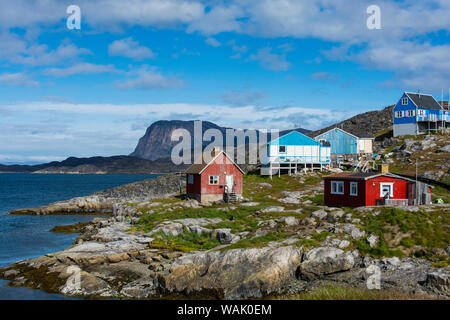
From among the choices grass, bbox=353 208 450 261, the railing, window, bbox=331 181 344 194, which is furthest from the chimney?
grass, bbox=353 208 450 261

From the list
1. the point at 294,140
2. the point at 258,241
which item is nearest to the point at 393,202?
the point at 258,241

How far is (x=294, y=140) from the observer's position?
66.8 meters

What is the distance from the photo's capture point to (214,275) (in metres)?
23.1

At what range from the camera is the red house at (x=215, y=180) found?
48.7 m

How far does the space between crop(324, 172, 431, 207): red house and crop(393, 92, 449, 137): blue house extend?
44352 mm

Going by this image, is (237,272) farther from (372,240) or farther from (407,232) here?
(407,232)

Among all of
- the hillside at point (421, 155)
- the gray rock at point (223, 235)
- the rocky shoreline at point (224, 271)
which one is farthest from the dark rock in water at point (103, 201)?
the hillside at point (421, 155)

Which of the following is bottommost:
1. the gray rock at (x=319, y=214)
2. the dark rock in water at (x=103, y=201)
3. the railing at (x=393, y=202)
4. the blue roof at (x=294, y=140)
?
the dark rock in water at (x=103, y=201)

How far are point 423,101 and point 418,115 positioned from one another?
4.30m

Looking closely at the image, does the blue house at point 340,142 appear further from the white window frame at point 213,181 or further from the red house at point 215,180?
the white window frame at point 213,181

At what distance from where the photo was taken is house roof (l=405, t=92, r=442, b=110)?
77625 mm

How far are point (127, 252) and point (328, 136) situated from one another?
175 ft
